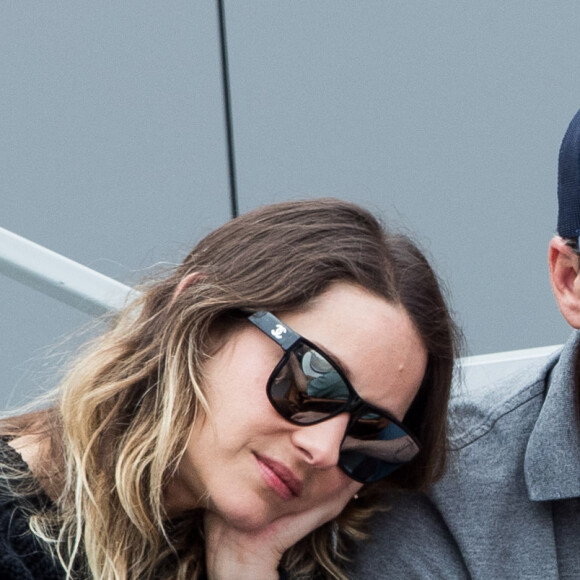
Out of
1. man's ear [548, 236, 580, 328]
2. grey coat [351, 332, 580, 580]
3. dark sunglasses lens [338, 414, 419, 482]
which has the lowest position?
grey coat [351, 332, 580, 580]

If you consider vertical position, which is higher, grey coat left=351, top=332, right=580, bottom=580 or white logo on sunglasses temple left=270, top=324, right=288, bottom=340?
white logo on sunglasses temple left=270, top=324, right=288, bottom=340

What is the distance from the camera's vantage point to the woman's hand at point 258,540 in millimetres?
2238

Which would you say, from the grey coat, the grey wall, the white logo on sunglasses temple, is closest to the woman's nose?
the white logo on sunglasses temple

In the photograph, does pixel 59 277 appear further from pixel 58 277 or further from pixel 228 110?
pixel 228 110

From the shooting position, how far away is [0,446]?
2.23m

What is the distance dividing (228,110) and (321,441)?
0.89 metres

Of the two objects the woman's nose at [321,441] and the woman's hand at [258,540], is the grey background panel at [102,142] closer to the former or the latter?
the woman's hand at [258,540]

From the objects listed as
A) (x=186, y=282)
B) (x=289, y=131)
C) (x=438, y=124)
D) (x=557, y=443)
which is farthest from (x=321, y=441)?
(x=438, y=124)

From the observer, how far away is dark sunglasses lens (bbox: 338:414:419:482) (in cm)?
214

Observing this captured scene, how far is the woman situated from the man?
7cm

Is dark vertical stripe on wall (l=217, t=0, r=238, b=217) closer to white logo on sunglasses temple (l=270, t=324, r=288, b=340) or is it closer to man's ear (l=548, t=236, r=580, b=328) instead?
white logo on sunglasses temple (l=270, t=324, r=288, b=340)

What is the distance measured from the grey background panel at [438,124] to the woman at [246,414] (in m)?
0.43

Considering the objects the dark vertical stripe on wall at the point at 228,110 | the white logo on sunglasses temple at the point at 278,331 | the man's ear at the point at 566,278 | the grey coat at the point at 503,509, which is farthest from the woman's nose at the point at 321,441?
the dark vertical stripe on wall at the point at 228,110

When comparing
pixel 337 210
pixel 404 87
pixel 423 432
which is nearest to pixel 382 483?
pixel 423 432
